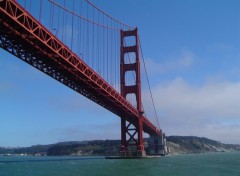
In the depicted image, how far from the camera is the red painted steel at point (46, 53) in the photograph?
79.5 feet

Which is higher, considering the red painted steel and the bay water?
the red painted steel

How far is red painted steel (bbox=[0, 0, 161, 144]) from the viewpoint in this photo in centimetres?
2423

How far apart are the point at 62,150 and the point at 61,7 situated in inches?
4934

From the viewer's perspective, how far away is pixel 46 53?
2961 cm

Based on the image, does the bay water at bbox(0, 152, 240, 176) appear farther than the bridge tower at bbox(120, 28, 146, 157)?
No

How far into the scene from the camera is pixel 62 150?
152500mm

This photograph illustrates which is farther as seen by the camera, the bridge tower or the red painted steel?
the bridge tower

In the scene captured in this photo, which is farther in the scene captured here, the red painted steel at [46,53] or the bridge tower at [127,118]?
the bridge tower at [127,118]

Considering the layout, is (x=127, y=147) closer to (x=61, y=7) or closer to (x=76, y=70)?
(x=76, y=70)

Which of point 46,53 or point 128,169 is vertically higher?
point 46,53

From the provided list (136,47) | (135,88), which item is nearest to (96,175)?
(135,88)

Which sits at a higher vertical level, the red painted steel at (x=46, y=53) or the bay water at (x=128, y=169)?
the red painted steel at (x=46, y=53)

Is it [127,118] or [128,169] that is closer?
[128,169]

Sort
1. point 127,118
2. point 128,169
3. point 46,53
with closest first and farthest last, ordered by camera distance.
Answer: point 128,169 → point 46,53 → point 127,118
